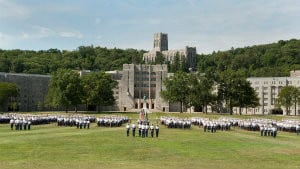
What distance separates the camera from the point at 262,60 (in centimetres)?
Result: 18600

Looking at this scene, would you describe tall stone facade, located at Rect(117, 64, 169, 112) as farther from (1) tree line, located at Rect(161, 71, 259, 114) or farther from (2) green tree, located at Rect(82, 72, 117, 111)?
(2) green tree, located at Rect(82, 72, 117, 111)

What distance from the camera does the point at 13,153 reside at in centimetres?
3161

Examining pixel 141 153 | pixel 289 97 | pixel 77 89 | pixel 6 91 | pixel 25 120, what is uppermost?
pixel 77 89

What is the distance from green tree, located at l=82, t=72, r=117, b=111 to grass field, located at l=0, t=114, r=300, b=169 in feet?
231

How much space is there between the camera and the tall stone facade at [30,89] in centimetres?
13474

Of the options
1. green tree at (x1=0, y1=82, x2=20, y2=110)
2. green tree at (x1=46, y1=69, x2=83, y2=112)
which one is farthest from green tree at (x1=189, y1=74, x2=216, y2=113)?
green tree at (x1=0, y1=82, x2=20, y2=110)

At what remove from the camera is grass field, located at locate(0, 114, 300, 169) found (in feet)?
92.0

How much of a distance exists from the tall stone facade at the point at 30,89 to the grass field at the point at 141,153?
3727 inches

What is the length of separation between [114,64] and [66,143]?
6232 inches

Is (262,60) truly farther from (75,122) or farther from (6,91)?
(75,122)

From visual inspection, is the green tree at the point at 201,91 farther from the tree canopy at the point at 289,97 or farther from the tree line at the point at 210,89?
the tree canopy at the point at 289,97

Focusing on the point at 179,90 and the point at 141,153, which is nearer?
the point at 141,153

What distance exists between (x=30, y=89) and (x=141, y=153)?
363 ft

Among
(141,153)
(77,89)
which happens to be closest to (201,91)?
(77,89)
